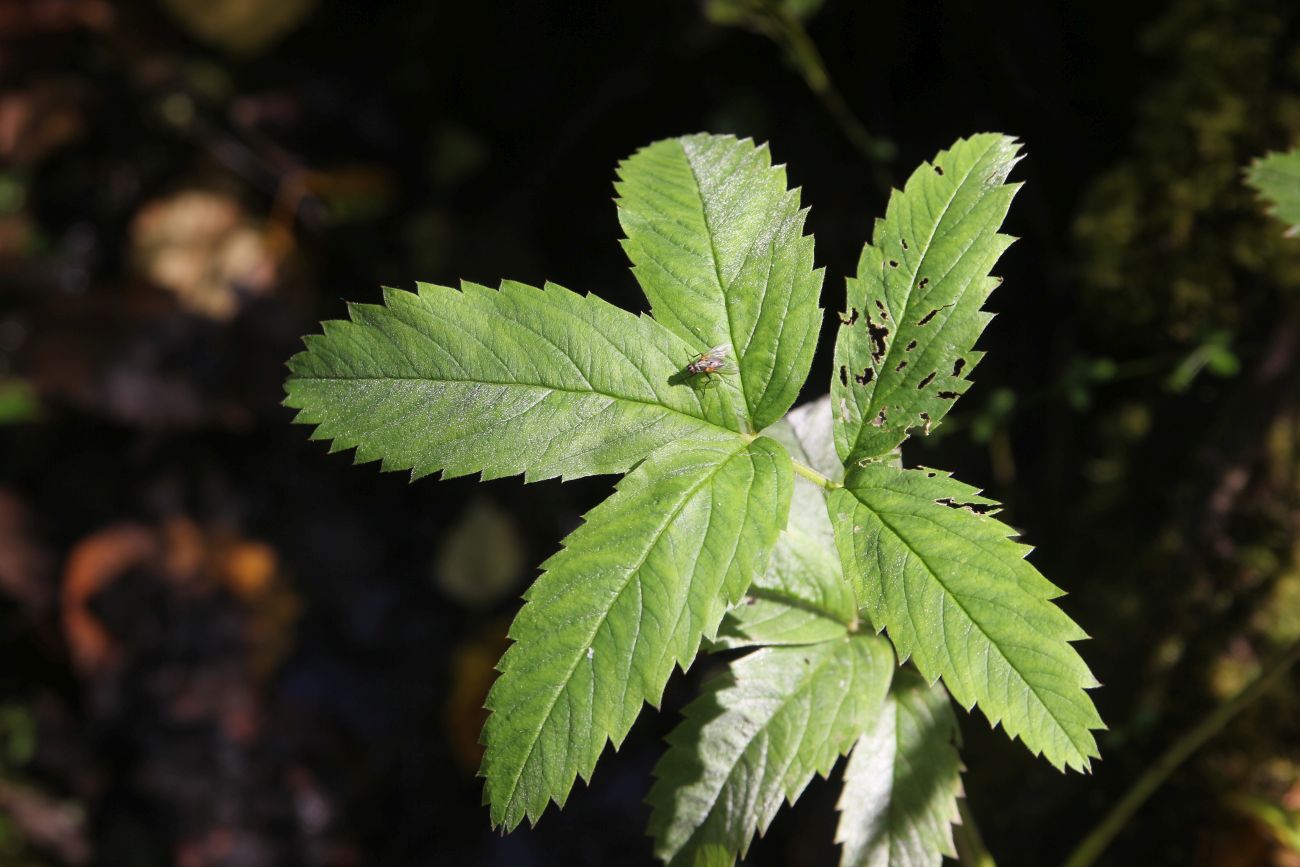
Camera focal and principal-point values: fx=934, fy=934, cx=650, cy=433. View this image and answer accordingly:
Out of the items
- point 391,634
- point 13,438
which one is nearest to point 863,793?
point 391,634

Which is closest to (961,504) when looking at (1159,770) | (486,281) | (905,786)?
(905,786)

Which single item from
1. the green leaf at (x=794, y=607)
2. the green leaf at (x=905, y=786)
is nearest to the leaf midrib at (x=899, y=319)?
the green leaf at (x=794, y=607)

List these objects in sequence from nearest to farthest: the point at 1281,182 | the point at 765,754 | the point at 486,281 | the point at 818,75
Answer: the point at 765,754
the point at 1281,182
the point at 818,75
the point at 486,281

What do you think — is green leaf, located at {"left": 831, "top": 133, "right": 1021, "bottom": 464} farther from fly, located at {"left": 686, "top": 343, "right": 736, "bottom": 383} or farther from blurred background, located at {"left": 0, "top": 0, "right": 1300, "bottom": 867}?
blurred background, located at {"left": 0, "top": 0, "right": 1300, "bottom": 867}

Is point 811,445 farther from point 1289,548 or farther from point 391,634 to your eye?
point 391,634

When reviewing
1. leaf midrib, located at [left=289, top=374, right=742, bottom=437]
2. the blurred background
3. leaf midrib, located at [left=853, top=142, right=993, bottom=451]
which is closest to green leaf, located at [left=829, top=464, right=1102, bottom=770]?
leaf midrib, located at [left=853, top=142, right=993, bottom=451]

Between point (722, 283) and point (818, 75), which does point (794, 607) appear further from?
point (818, 75)

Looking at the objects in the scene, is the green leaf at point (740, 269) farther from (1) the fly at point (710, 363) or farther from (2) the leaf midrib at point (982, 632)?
(2) the leaf midrib at point (982, 632)
